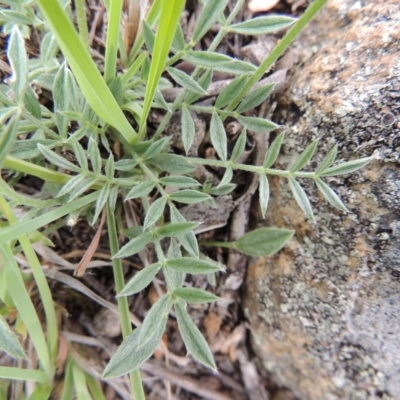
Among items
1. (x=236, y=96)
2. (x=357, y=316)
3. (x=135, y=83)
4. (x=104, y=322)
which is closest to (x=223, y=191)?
(x=236, y=96)

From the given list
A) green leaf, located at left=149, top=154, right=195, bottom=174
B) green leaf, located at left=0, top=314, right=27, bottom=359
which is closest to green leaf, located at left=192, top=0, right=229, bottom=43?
green leaf, located at left=149, top=154, right=195, bottom=174

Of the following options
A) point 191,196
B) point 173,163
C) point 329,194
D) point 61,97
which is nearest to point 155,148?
point 173,163

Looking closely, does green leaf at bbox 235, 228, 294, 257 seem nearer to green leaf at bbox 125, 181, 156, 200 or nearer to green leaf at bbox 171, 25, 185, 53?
green leaf at bbox 125, 181, 156, 200

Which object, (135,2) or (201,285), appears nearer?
(135,2)

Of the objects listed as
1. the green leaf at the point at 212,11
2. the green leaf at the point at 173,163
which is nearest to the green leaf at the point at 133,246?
the green leaf at the point at 173,163

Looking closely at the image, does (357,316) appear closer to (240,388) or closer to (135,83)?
(240,388)

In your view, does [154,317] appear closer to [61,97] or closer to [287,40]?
[61,97]
